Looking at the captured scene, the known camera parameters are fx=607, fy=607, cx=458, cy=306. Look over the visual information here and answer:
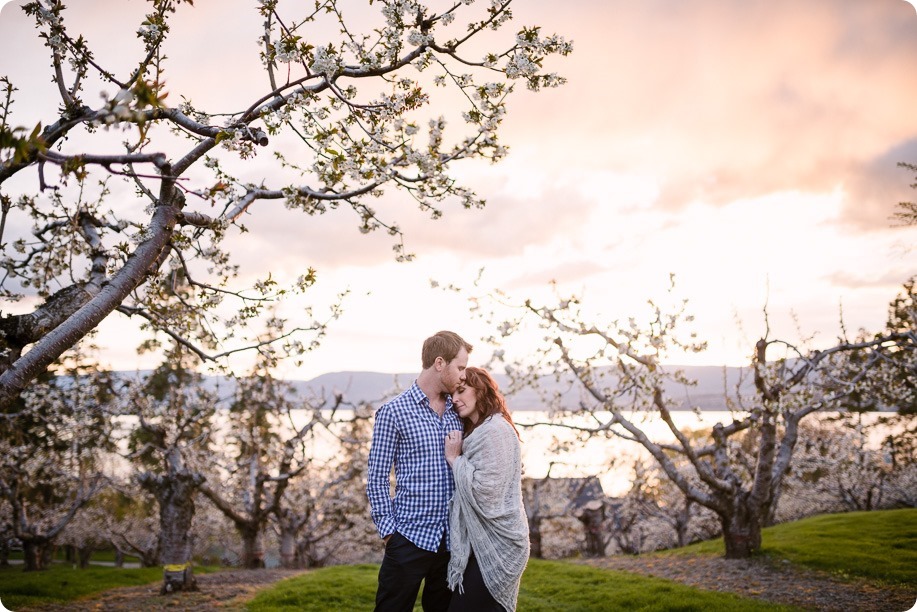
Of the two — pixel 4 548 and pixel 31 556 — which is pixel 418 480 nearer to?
pixel 31 556

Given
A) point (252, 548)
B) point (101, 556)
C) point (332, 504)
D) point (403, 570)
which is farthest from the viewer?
point (101, 556)

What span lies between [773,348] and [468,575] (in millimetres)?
7366

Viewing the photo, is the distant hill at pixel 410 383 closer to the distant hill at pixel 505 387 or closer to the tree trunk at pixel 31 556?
the distant hill at pixel 505 387

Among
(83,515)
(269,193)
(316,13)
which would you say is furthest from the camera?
(83,515)

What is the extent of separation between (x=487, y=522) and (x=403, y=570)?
538 millimetres

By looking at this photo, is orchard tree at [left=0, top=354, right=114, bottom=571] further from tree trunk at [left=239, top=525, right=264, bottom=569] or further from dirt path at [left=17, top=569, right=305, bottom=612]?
tree trunk at [left=239, top=525, right=264, bottom=569]

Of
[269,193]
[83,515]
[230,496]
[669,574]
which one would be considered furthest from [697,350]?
[83,515]

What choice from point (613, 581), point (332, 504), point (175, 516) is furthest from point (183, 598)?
point (332, 504)

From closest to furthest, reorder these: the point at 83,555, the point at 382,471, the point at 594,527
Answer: the point at 382,471 < the point at 594,527 < the point at 83,555

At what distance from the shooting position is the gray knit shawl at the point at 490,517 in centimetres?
340

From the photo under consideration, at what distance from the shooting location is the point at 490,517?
3404mm

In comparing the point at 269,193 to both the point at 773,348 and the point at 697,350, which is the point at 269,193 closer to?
the point at 697,350

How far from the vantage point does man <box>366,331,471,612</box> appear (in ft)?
11.2

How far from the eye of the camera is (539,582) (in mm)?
9383
